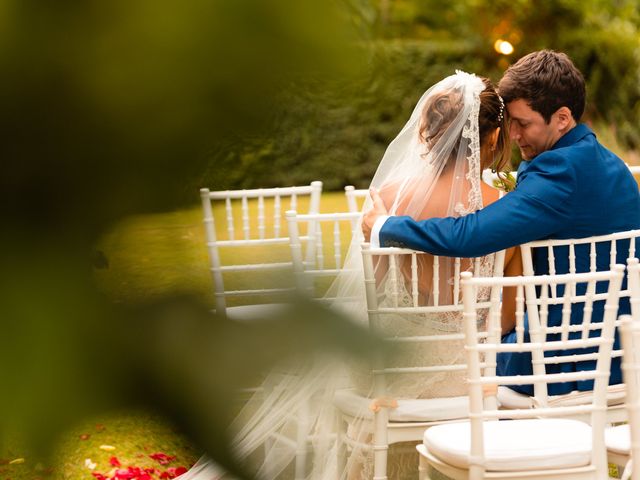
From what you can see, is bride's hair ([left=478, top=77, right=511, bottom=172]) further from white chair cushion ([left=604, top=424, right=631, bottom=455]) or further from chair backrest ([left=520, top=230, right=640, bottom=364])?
white chair cushion ([left=604, top=424, right=631, bottom=455])

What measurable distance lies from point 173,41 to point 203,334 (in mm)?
50

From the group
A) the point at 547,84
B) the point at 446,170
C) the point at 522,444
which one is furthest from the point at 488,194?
the point at 522,444

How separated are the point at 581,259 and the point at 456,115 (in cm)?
58

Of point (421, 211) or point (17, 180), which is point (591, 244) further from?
point (17, 180)

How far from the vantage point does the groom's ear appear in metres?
2.62

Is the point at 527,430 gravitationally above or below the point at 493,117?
below

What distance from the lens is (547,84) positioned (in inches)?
102

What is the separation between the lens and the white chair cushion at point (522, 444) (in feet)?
6.44

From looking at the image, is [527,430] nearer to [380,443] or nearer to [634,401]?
[634,401]

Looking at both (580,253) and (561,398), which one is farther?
(580,253)

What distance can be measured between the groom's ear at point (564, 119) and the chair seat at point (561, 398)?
0.72 m

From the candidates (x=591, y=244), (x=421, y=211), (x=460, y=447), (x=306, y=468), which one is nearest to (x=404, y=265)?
(x=421, y=211)

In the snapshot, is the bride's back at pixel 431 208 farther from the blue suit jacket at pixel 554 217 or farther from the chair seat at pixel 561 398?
the chair seat at pixel 561 398

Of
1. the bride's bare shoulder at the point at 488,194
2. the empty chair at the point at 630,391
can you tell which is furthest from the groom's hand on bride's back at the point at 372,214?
the empty chair at the point at 630,391
